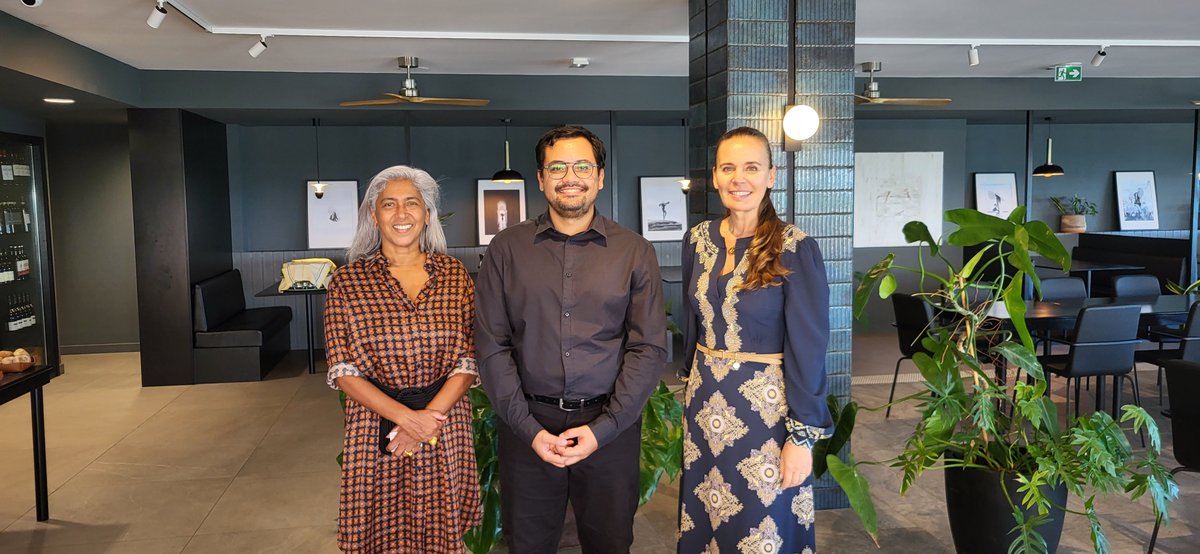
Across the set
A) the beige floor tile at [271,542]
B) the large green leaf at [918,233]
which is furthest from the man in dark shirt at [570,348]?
the beige floor tile at [271,542]

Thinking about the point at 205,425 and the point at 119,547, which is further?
the point at 205,425

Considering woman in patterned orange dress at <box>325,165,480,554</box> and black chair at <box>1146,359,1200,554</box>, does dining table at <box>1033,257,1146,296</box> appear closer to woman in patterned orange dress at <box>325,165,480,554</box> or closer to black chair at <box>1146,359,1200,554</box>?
black chair at <box>1146,359,1200,554</box>

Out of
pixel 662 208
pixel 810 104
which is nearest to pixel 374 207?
pixel 810 104

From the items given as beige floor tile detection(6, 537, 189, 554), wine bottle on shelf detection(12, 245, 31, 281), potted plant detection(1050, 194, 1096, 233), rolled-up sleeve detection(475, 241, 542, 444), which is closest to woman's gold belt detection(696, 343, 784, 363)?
rolled-up sleeve detection(475, 241, 542, 444)

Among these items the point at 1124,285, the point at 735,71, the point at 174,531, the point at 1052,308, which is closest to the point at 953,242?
the point at 735,71

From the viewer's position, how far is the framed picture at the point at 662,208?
10500mm

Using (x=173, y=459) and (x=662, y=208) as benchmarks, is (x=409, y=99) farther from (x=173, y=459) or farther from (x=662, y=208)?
(x=662, y=208)

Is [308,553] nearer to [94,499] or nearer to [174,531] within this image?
[174,531]

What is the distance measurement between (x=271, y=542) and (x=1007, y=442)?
11.4ft

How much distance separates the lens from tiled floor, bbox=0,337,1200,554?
13.5 feet

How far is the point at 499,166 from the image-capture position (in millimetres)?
10273

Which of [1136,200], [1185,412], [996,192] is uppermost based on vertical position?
[996,192]

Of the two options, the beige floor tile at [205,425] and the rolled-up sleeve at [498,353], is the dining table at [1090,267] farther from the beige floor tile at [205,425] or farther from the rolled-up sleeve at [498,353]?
the rolled-up sleeve at [498,353]

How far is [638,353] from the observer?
253 centimetres
